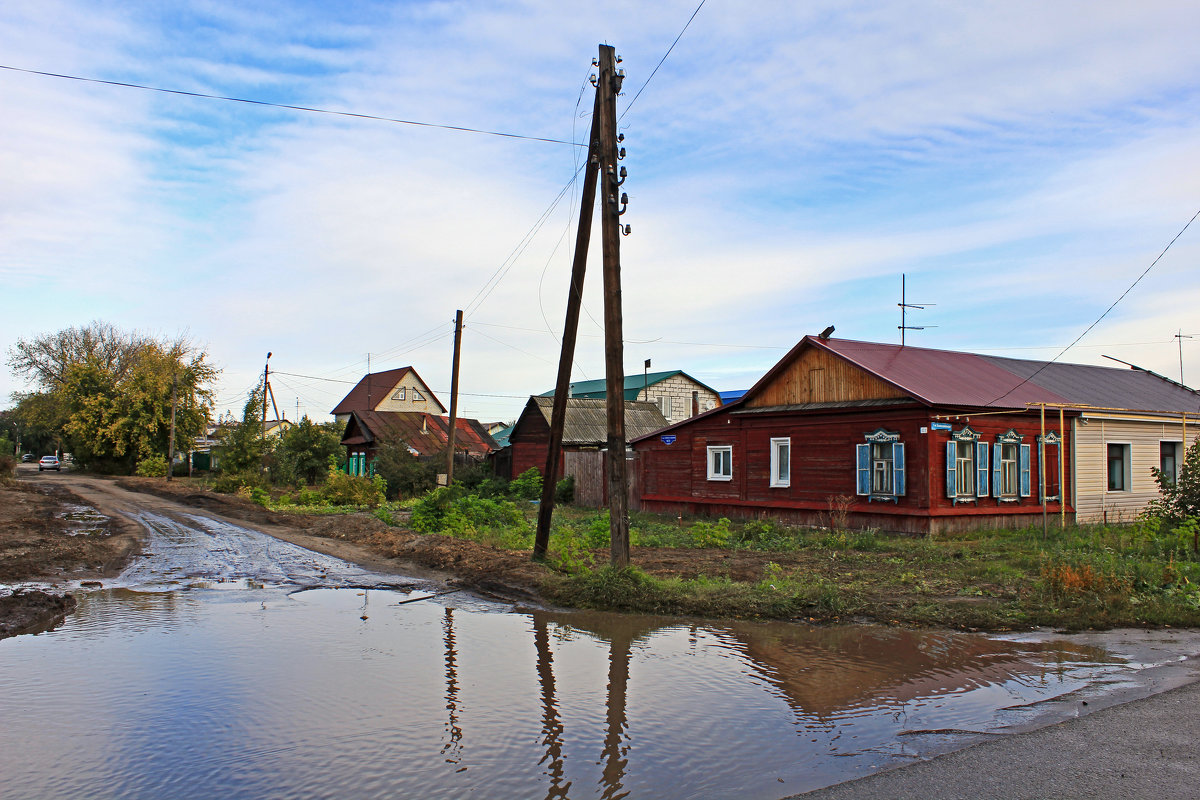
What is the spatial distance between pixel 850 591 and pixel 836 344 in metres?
12.0

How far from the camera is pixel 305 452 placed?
38125 millimetres

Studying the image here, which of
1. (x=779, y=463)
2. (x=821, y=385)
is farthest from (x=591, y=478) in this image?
(x=821, y=385)

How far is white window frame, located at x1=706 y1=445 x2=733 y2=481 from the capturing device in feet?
79.2

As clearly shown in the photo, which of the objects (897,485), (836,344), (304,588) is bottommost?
(304,588)

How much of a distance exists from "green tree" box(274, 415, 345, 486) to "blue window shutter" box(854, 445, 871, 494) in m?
26.5

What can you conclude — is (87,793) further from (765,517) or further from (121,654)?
(765,517)

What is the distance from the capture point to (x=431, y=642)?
894cm

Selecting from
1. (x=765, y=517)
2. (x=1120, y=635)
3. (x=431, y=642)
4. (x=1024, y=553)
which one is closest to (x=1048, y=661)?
(x=1120, y=635)

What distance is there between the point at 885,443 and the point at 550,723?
15189 millimetres

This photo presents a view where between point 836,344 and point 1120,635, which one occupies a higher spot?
point 836,344

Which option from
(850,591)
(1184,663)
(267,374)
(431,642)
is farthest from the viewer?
(267,374)

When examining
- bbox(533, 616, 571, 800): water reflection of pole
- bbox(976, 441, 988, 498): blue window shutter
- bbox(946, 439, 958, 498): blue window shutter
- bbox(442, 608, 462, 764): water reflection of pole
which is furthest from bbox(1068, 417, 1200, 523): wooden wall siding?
bbox(442, 608, 462, 764): water reflection of pole

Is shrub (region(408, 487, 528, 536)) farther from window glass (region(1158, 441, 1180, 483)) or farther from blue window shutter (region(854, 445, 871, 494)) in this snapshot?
window glass (region(1158, 441, 1180, 483))

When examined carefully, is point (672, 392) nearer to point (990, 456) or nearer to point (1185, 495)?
point (990, 456)
